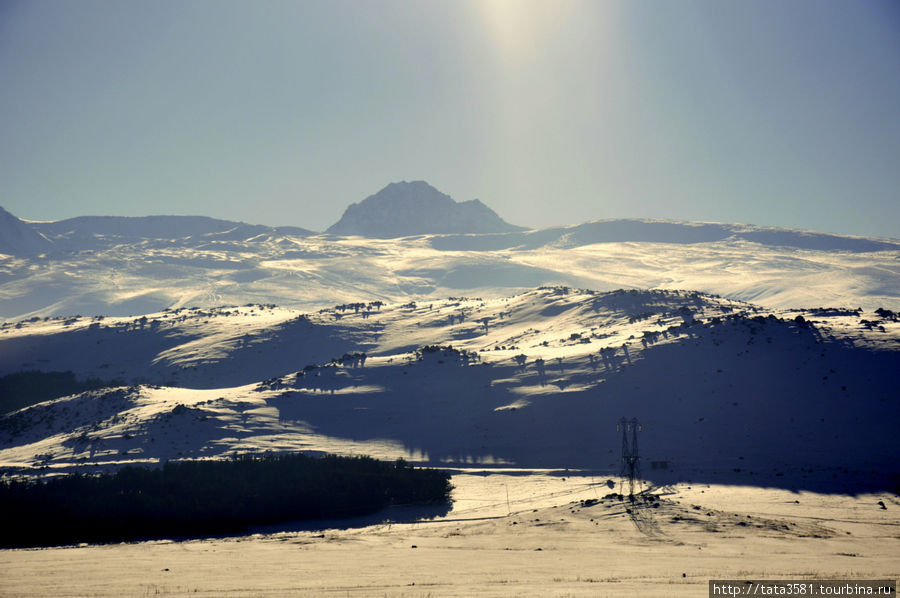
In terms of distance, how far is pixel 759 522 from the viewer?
53.7 metres

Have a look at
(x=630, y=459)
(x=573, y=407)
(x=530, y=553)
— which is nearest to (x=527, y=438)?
(x=573, y=407)

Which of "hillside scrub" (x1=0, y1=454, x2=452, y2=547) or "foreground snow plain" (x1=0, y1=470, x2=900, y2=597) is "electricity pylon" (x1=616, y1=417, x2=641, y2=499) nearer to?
"foreground snow plain" (x1=0, y1=470, x2=900, y2=597)

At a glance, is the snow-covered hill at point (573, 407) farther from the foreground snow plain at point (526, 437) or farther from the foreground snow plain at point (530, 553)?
the foreground snow plain at point (530, 553)

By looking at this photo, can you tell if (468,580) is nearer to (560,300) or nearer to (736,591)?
(736,591)

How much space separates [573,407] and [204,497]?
44254 millimetres

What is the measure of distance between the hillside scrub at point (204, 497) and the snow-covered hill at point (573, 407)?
44.1 ft

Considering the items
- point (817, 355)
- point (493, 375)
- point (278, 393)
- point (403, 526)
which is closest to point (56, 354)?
point (278, 393)

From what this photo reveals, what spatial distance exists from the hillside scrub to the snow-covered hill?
13.4 m

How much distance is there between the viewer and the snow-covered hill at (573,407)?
268ft

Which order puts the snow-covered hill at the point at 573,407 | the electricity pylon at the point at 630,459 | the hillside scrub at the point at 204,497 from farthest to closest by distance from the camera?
the snow-covered hill at the point at 573,407, the electricity pylon at the point at 630,459, the hillside scrub at the point at 204,497

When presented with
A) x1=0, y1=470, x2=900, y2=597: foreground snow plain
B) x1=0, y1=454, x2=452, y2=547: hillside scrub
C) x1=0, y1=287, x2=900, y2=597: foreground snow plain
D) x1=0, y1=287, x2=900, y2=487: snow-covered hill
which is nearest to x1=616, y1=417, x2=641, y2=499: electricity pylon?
x1=0, y1=287, x2=900, y2=597: foreground snow plain

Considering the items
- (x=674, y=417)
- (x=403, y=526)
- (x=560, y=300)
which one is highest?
(x=560, y=300)

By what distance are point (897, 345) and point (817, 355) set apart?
30.3ft

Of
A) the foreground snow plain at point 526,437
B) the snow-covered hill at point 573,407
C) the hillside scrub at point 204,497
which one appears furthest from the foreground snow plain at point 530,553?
the snow-covered hill at point 573,407
